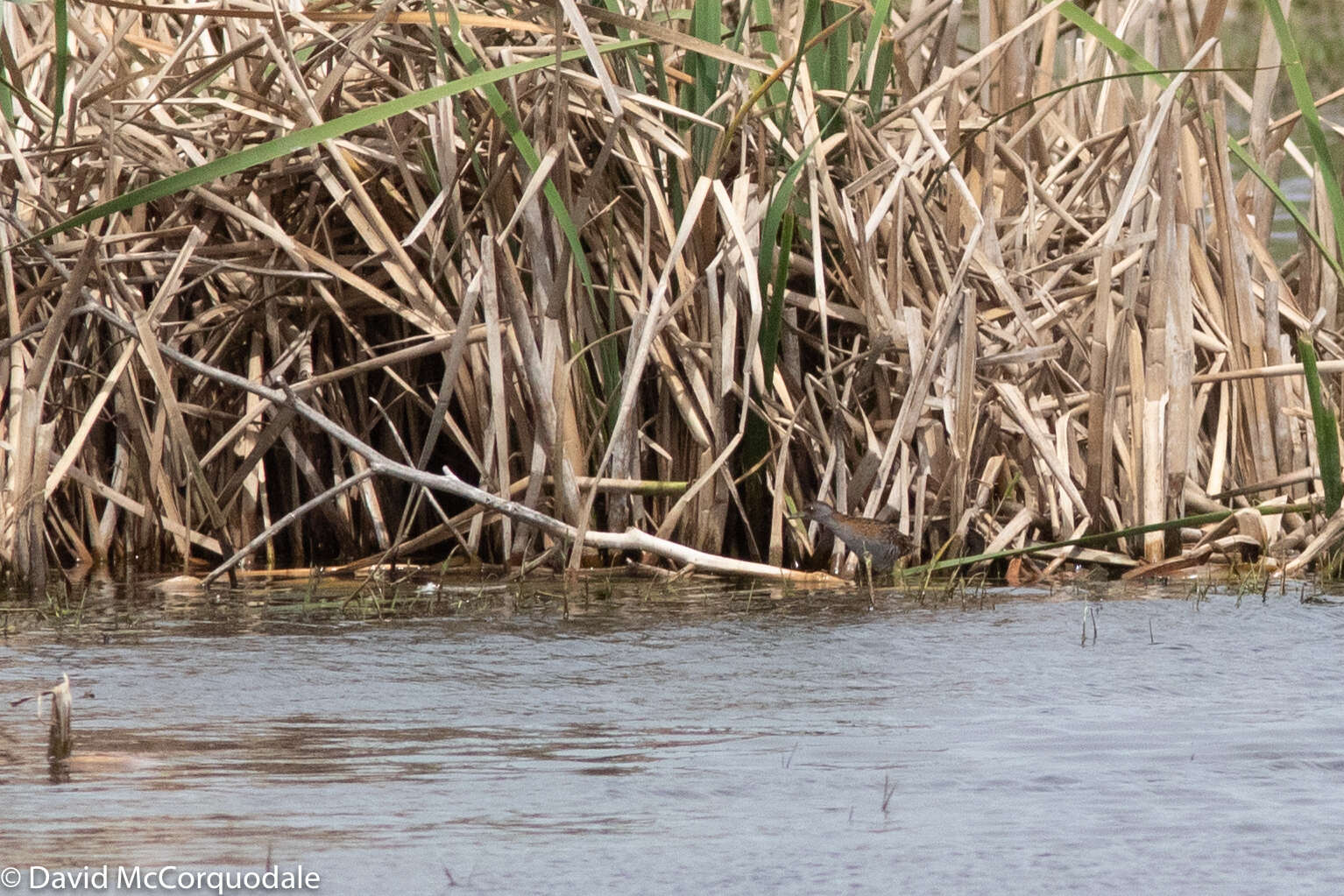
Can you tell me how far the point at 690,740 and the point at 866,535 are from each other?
153 centimetres

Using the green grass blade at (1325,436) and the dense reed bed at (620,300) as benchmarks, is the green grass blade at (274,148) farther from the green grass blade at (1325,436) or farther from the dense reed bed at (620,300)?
the green grass blade at (1325,436)

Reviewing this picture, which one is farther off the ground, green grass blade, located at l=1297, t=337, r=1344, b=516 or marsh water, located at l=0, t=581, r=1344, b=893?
green grass blade, located at l=1297, t=337, r=1344, b=516

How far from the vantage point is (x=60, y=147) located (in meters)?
5.00

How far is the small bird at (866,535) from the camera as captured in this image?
15.0ft

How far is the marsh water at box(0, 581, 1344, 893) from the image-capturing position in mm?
2467

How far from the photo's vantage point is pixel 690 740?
314 centimetres

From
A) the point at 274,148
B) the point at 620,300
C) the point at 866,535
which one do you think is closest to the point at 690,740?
the point at 866,535

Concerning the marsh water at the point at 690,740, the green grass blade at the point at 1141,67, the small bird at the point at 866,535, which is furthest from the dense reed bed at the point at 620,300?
the marsh water at the point at 690,740

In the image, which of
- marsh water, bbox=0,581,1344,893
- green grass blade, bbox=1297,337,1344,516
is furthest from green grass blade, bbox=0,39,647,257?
green grass blade, bbox=1297,337,1344,516

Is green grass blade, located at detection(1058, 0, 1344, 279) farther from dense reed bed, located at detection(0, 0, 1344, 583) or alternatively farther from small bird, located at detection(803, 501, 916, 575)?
small bird, located at detection(803, 501, 916, 575)

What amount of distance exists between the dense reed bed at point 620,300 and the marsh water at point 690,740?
1.23 ft

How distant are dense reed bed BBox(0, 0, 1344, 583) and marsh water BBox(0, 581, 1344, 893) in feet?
1.23

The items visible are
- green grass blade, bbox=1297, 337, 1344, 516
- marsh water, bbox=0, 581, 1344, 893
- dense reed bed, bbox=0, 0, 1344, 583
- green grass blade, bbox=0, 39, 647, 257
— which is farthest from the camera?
dense reed bed, bbox=0, 0, 1344, 583

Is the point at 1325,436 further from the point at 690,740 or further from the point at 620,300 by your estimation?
the point at 690,740
